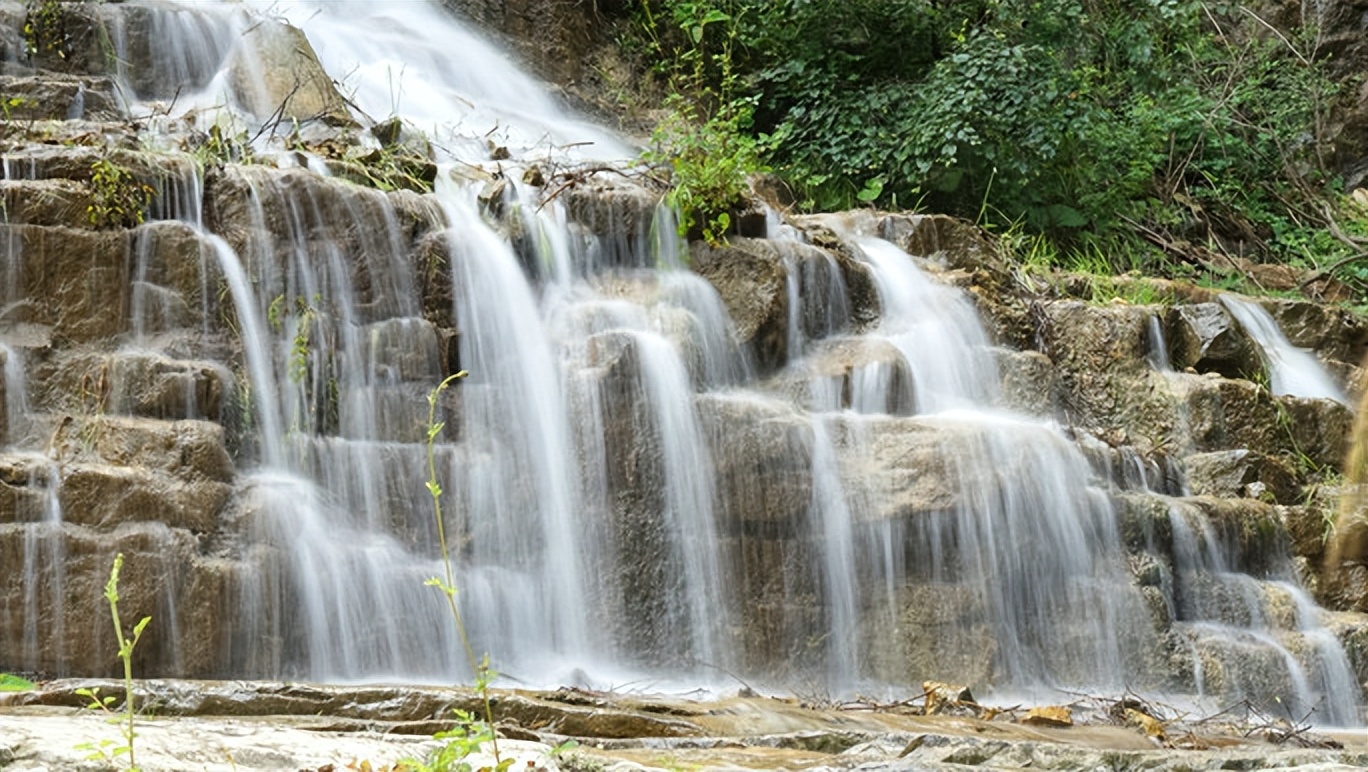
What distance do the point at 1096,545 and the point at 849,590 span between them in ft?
4.27

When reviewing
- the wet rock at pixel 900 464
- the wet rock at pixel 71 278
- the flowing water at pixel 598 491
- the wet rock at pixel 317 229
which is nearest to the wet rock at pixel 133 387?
the flowing water at pixel 598 491

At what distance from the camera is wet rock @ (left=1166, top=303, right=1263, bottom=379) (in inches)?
359

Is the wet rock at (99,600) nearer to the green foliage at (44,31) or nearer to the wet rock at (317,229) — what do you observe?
the wet rock at (317,229)

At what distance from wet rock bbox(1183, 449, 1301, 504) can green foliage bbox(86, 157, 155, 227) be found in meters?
5.58

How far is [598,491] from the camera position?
21.5ft

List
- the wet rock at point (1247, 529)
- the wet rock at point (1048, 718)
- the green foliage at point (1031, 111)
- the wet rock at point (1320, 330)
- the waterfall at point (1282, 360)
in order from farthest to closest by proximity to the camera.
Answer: the green foliage at point (1031, 111)
the wet rock at point (1320, 330)
the waterfall at point (1282, 360)
the wet rock at point (1247, 529)
the wet rock at point (1048, 718)

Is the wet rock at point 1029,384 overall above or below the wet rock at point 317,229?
below

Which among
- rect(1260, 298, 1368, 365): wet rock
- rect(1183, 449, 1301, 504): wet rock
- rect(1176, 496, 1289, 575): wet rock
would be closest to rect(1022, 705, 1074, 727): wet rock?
rect(1176, 496, 1289, 575): wet rock

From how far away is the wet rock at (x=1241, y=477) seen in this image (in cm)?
798

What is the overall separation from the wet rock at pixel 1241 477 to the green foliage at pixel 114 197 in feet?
18.3

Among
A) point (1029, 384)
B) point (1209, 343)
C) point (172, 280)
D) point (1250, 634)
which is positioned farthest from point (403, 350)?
point (1209, 343)

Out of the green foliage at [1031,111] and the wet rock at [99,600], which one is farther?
the green foliage at [1031,111]

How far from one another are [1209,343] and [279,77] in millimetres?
6241

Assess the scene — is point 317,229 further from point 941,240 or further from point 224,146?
point 941,240
